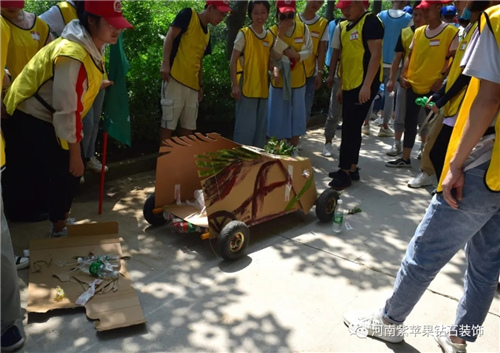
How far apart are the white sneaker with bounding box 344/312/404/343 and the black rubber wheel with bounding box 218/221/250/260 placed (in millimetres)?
1078

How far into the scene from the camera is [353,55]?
542cm

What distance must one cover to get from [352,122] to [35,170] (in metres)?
3.30

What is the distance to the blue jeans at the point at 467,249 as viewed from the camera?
2.34 metres

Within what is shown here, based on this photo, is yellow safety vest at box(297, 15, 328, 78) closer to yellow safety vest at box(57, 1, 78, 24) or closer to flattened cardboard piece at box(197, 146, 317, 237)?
flattened cardboard piece at box(197, 146, 317, 237)

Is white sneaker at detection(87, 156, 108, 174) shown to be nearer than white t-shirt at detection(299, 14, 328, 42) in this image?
Yes

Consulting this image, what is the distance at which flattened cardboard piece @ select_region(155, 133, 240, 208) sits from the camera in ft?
13.6

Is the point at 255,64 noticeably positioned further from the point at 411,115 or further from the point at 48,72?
the point at 48,72

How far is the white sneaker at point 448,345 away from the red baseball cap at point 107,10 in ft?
9.40

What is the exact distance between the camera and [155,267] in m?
3.75

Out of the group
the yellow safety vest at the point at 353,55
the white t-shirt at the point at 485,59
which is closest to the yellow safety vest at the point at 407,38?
the yellow safety vest at the point at 353,55

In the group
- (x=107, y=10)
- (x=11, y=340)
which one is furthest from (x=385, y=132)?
(x=11, y=340)

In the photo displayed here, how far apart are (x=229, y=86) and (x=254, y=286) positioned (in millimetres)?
3975

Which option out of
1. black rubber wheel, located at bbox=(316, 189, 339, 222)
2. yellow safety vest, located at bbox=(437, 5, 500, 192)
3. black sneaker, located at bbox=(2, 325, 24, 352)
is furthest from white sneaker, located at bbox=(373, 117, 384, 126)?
black sneaker, located at bbox=(2, 325, 24, 352)

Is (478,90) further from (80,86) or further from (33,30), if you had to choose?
(33,30)
